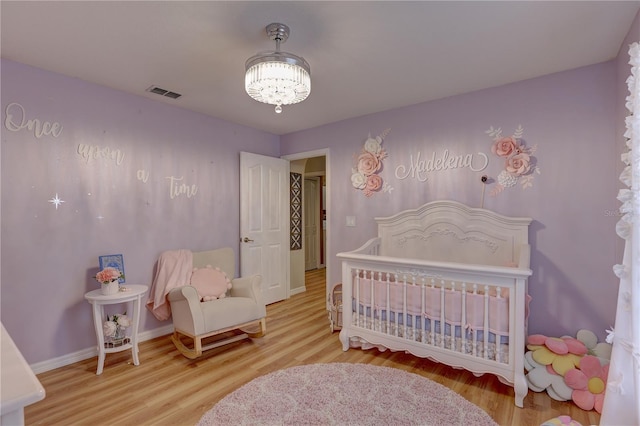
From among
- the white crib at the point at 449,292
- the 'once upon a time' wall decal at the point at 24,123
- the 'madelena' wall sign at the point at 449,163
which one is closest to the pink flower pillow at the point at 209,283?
the white crib at the point at 449,292

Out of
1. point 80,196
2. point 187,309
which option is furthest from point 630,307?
point 80,196

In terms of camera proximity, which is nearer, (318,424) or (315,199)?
(318,424)

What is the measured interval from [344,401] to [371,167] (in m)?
2.35

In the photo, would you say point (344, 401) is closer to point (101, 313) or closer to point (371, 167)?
point (101, 313)

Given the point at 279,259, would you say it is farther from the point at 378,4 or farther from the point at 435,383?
the point at 378,4

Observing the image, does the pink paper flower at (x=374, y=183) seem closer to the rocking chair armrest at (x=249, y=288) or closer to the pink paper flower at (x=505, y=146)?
the pink paper flower at (x=505, y=146)

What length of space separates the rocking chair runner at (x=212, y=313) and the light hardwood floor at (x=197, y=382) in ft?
0.38

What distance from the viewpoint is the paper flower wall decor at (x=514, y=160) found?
2729 millimetres

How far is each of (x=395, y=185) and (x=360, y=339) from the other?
163cm

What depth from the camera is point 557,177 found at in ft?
8.60

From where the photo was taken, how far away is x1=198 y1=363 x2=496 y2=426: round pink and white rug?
187cm

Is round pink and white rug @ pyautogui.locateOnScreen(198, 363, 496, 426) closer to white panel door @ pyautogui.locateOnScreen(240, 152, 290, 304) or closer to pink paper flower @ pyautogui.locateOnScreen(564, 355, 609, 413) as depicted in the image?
pink paper flower @ pyautogui.locateOnScreen(564, 355, 609, 413)

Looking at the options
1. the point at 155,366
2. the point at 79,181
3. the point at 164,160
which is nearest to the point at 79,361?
the point at 155,366

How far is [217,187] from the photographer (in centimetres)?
373
